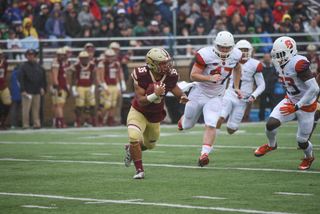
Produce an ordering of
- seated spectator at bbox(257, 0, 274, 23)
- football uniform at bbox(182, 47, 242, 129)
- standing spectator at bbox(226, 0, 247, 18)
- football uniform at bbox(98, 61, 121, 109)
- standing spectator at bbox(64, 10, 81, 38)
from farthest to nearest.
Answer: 1. standing spectator at bbox(226, 0, 247, 18)
2. seated spectator at bbox(257, 0, 274, 23)
3. standing spectator at bbox(64, 10, 81, 38)
4. football uniform at bbox(98, 61, 121, 109)
5. football uniform at bbox(182, 47, 242, 129)

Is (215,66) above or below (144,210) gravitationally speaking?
above

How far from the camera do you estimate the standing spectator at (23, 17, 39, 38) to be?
1573 centimetres

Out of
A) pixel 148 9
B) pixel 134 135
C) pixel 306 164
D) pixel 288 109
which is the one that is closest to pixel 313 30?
pixel 148 9

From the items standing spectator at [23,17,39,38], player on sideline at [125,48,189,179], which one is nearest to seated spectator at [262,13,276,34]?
standing spectator at [23,17,39,38]

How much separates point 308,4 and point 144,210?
17425 millimetres

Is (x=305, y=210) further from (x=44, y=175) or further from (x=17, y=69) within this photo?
(x=17, y=69)

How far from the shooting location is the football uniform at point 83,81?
14906mm

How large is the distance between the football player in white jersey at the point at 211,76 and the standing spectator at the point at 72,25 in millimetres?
9421

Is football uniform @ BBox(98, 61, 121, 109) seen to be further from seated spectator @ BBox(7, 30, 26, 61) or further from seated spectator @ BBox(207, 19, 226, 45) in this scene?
seated spectator @ BBox(207, 19, 226, 45)

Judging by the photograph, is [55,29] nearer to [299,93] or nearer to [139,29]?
[139,29]

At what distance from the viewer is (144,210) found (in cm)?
436

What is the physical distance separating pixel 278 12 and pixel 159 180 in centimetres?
1446

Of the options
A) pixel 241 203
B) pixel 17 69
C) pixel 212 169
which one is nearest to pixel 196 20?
pixel 17 69

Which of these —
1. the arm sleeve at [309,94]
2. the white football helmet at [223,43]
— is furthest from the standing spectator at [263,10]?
the arm sleeve at [309,94]
